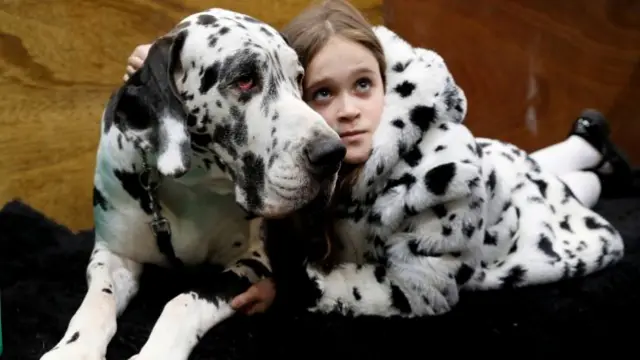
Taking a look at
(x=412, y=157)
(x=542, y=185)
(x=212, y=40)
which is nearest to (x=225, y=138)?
(x=212, y=40)

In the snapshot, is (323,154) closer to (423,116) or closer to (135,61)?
(423,116)

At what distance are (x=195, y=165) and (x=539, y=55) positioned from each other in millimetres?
1697

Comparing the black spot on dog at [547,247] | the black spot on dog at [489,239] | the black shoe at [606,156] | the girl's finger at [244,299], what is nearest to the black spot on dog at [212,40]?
the girl's finger at [244,299]

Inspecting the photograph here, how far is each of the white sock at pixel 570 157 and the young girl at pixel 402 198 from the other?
57cm

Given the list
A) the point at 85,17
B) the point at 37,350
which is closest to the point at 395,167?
the point at 37,350

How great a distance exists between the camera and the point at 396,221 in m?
1.60

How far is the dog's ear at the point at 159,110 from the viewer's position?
4.64 ft

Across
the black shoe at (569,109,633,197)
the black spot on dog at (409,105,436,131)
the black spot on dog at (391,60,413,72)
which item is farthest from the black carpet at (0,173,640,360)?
the black shoe at (569,109,633,197)

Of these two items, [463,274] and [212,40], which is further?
[463,274]

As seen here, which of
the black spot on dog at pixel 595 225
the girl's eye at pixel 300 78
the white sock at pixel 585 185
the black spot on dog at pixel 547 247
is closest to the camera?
the girl's eye at pixel 300 78

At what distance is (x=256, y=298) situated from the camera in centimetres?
158

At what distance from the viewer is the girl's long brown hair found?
1.65 meters

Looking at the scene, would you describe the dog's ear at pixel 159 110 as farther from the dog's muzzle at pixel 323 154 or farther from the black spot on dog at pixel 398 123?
the black spot on dog at pixel 398 123

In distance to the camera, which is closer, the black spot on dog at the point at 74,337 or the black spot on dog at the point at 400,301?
the black spot on dog at the point at 74,337
